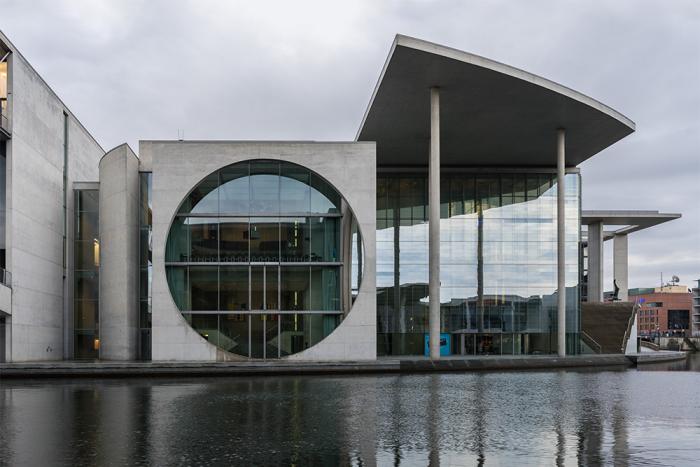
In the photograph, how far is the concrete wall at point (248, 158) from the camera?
29094mm

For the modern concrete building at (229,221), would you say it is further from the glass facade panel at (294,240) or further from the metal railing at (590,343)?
the metal railing at (590,343)

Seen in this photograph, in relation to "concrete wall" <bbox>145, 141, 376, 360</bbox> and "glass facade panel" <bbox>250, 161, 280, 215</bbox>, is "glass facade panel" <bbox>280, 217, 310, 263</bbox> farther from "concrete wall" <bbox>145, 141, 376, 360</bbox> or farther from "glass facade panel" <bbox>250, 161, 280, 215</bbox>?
"concrete wall" <bbox>145, 141, 376, 360</bbox>

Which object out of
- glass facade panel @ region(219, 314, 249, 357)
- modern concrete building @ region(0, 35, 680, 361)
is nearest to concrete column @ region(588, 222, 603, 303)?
modern concrete building @ region(0, 35, 680, 361)

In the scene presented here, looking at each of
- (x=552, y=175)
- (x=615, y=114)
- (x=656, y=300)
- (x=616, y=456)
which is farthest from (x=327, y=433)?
(x=656, y=300)

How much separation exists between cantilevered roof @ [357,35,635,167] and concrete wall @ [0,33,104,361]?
1431cm

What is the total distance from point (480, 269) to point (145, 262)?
17659 mm

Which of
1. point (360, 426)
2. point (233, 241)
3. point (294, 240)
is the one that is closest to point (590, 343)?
point (294, 240)

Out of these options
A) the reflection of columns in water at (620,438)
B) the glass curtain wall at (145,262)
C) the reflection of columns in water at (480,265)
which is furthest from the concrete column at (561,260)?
the glass curtain wall at (145,262)

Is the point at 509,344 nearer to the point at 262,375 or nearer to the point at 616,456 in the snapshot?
the point at 262,375

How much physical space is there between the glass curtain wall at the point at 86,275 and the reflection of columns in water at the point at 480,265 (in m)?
19.2

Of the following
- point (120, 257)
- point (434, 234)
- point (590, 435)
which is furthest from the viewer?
point (434, 234)

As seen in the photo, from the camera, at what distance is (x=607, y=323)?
43281mm

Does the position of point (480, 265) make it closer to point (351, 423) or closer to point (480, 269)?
point (480, 269)

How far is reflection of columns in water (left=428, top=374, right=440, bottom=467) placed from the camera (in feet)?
33.8
